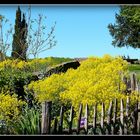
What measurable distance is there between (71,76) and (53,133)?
1386 millimetres

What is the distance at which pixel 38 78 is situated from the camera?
348 inches

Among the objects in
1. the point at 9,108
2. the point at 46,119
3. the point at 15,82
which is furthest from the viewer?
the point at 15,82

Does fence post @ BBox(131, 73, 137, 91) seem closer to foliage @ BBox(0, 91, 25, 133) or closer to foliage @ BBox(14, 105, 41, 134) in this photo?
foliage @ BBox(14, 105, 41, 134)

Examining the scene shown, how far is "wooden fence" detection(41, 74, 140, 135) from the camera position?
301 inches

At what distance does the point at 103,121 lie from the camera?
8023 millimetres

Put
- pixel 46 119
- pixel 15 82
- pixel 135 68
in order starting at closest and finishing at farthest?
1. pixel 46 119
2. pixel 15 82
3. pixel 135 68

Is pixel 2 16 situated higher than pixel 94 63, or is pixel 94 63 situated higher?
pixel 2 16

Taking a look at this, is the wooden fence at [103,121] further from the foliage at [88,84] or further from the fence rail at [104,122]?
the foliage at [88,84]

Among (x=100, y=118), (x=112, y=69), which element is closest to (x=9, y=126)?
(x=100, y=118)

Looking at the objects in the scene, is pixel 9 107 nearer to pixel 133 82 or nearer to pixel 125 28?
pixel 133 82

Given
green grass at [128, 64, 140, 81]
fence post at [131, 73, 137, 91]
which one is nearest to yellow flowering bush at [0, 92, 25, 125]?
fence post at [131, 73, 137, 91]

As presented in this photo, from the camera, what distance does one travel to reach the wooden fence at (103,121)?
301 inches

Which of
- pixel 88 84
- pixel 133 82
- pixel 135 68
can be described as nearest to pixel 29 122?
pixel 88 84
